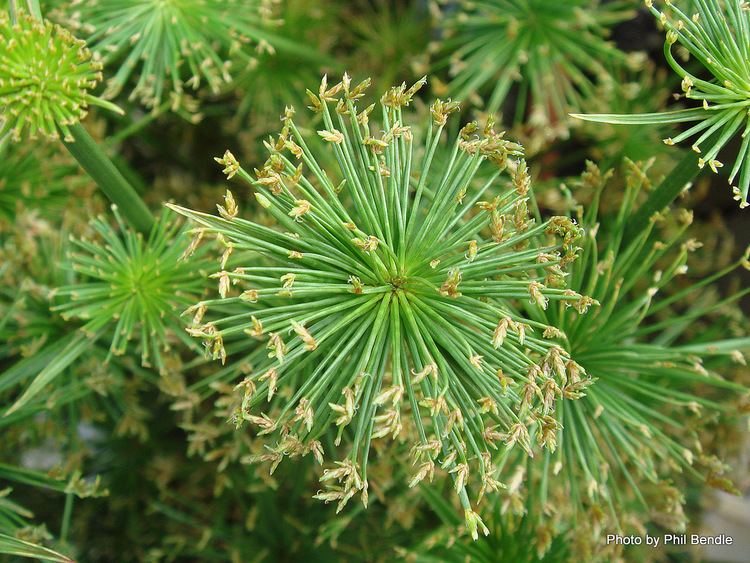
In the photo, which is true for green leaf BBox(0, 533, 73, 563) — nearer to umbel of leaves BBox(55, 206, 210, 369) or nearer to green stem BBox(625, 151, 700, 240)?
umbel of leaves BBox(55, 206, 210, 369)

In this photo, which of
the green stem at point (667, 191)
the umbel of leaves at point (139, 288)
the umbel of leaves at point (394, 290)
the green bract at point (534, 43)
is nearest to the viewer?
the umbel of leaves at point (394, 290)

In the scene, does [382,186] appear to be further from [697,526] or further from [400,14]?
[697,526]

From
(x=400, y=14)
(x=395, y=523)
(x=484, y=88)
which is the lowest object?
(x=395, y=523)

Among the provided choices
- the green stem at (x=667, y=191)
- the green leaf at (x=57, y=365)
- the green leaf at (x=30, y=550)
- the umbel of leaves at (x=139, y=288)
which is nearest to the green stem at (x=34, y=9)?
the umbel of leaves at (x=139, y=288)

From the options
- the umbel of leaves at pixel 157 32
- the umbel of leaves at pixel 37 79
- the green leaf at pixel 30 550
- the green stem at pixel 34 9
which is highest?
the umbel of leaves at pixel 157 32

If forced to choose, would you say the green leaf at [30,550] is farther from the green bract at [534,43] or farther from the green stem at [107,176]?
the green bract at [534,43]

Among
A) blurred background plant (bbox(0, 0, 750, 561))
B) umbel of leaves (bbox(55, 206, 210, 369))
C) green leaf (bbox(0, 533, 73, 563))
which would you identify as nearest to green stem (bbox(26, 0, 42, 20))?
blurred background plant (bbox(0, 0, 750, 561))

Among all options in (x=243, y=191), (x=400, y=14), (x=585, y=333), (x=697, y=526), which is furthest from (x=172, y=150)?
(x=697, y=526)
